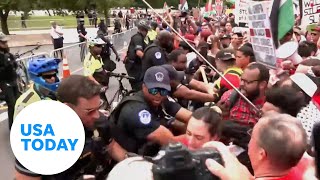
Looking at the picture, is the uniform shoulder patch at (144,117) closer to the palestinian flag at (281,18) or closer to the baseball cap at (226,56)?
the palestinian flag at (281,18)

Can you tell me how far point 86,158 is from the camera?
303cm

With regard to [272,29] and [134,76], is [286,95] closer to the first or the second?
[272,29]

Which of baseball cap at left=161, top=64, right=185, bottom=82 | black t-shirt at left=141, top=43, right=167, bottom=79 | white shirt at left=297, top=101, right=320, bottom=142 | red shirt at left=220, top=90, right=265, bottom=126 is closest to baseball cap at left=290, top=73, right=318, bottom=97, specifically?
white shirt at left=297, top=101, right=320, bottom=142

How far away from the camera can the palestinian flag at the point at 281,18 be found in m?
5.30

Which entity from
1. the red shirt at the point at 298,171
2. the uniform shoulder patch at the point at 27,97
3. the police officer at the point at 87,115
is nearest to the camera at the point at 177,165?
the red shirt at the point at 298,171

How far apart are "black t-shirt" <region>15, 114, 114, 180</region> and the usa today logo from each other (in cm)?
42

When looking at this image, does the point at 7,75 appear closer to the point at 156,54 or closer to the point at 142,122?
the point at 156,54

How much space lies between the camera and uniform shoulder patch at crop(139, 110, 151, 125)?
355cm

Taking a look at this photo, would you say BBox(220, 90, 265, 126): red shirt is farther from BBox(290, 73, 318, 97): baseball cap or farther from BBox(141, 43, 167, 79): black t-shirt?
BBox(141, 43, 167, 79): black t-shirt

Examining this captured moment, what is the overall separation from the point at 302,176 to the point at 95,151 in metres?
1.22

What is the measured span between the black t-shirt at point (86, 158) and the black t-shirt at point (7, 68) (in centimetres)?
561

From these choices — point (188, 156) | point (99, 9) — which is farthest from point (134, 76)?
point (99, 9)

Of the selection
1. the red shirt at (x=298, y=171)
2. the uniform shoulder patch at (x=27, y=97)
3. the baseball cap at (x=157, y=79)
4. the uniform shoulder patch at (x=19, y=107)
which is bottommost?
the red shirt at (x=298, y=171)

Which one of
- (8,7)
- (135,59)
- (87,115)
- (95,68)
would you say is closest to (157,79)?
(87,115)
